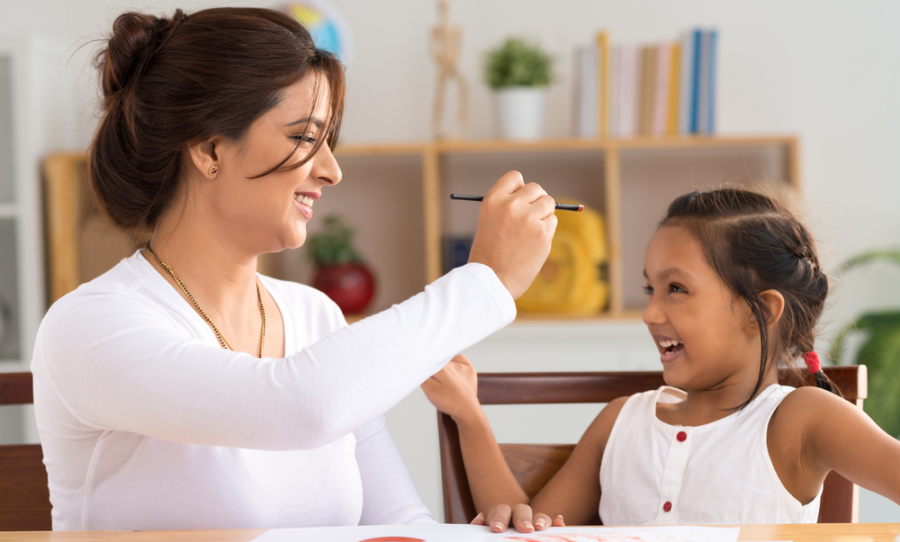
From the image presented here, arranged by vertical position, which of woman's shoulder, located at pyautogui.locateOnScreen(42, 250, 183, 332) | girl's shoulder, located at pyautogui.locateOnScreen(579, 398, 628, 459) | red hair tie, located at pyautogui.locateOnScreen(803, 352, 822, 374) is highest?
woman's shoulder, located at pyautogui.locateOnScreen(42, 250, 183, 332)

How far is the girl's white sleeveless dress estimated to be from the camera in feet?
3.28

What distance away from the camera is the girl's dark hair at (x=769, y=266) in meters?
1.09

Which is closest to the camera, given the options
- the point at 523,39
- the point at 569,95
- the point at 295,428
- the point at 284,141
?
the point at 295,428

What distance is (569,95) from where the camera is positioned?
2.54 meters

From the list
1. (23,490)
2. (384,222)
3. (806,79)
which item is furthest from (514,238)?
(806,79)

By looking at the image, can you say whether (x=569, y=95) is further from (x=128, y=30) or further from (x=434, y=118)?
(x=128, y=30)

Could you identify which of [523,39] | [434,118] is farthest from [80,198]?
[523,39]

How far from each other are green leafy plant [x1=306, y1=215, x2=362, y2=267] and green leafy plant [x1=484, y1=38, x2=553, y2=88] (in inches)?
25.6

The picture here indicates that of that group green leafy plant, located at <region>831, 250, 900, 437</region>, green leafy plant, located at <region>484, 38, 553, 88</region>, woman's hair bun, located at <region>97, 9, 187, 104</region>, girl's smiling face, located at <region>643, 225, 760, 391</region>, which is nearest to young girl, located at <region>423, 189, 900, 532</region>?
girl's smiling face, located at <region>643, 225, 760, 391</region>

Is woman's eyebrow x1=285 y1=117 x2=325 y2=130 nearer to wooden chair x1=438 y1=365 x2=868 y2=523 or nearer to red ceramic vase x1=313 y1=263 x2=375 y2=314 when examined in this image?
wooden chair x1=438 y1=365 x2=868 y2=523

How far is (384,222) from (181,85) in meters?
1.76

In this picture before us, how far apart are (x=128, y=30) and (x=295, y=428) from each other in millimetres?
570

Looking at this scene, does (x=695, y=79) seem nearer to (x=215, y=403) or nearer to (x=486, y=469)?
(x=486, y=469)

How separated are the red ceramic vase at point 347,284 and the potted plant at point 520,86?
0.62 meters
